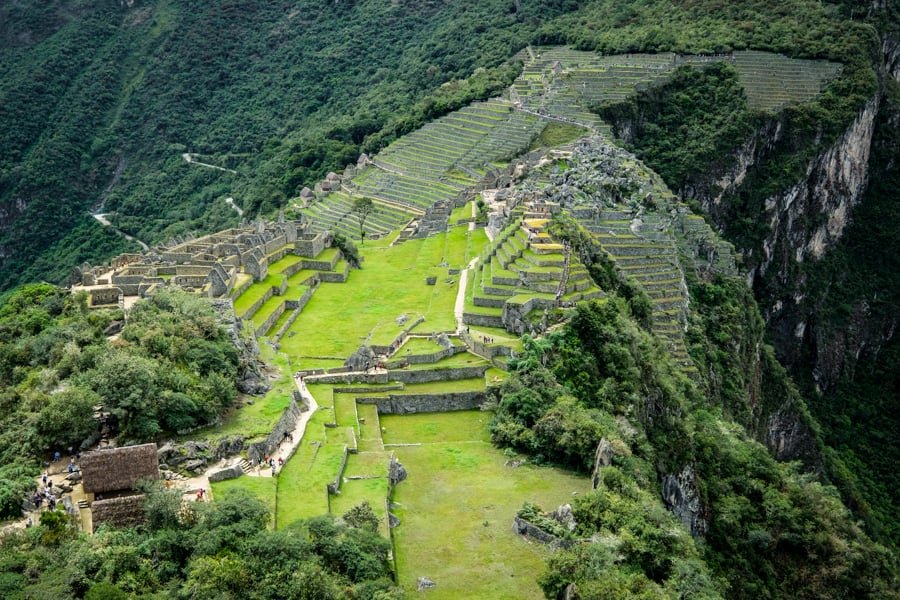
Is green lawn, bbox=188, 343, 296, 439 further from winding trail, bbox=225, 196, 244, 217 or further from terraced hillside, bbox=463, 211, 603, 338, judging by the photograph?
winding trail, bbox=225, 196, 244, 217

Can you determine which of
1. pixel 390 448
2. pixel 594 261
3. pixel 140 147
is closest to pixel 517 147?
pixel 594 261

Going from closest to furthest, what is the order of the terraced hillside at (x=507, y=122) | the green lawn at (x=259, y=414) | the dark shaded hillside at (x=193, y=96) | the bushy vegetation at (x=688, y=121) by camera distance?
the green lawn at (x=259, y=414), the terraced hillside at (x=507, y=122), the bushy vegetation at (x=688, y=121), the dark shaded hillside at (x=193, y=96)

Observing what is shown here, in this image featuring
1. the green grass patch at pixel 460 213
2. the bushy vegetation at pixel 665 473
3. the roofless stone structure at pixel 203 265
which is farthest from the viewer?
the green grass patch at pixel 460 213

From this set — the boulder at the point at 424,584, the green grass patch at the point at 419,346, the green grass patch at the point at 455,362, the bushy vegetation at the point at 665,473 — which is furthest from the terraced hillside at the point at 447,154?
Answer: the boulder at the point at 424,584

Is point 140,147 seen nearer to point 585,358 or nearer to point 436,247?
point 436,247

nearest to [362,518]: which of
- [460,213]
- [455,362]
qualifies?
[455,362]

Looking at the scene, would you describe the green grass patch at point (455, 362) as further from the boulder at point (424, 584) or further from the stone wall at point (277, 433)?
the boulder at point (424, 584)

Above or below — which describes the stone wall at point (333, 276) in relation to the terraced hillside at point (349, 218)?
above

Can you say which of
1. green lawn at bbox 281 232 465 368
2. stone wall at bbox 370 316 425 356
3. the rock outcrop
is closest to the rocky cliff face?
green lawn at bbox 281 232 465 368
